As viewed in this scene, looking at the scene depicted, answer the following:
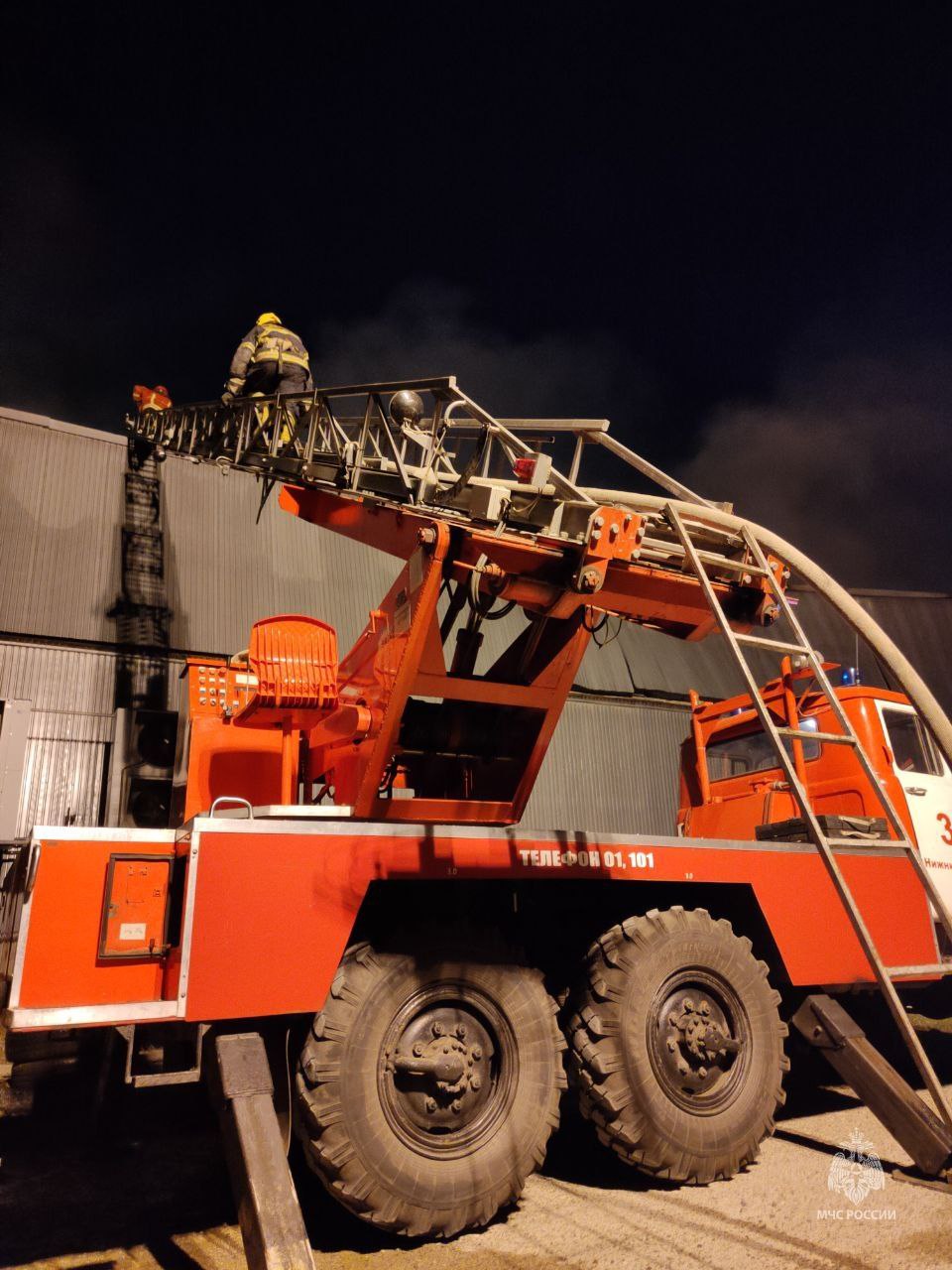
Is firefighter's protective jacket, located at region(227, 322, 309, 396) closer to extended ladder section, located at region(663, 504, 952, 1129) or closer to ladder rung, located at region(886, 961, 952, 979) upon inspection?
extended ladder section, located at region(663, 504, 952, 1129)

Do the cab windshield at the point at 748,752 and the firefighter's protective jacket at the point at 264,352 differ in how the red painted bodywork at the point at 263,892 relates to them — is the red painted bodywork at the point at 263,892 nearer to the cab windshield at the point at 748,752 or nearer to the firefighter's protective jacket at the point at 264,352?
the cab windshield at the point at 748,752

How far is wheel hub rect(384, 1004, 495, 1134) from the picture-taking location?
14.3ft

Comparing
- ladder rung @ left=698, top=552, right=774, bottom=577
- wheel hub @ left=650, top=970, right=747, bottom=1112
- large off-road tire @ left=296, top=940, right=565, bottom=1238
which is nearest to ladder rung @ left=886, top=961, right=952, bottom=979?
wheel hub @ left=650, top=970, right=747, bottom=1112

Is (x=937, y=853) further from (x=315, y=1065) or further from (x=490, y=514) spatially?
(x=315, y=1065)

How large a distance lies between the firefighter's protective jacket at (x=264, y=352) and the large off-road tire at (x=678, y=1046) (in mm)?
7259

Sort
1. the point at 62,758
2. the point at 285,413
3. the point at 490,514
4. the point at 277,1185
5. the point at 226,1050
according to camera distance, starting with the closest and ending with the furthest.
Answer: the point at 277,1185 → the point at 226,1050 → the point at 490,514 → the point at 285,413 → the point at 62,758

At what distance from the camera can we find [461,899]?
502 centimetres

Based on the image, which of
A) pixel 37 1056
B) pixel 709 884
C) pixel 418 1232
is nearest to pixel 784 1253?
pixel 418 1232

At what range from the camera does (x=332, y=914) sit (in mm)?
4285

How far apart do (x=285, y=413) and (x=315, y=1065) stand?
5.69 metres

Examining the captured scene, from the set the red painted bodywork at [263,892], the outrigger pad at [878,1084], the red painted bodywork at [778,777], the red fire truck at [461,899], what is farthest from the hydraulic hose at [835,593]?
the red painted bodywork at [778,777]

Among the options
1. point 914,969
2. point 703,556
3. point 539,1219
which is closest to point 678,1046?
point 539,1219

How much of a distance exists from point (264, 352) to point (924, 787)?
8076 millimetres

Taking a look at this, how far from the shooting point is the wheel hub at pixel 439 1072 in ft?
14.3
